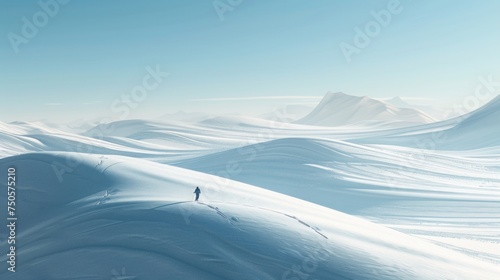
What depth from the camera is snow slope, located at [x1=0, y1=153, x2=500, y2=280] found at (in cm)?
709

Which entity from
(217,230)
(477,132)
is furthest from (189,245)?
(477,132)

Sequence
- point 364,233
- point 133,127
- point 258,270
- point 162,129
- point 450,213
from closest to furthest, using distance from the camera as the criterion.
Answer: point 258,270, point 364,233, point 450,213, point 162,129, point 133,127

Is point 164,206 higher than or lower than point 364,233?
higher

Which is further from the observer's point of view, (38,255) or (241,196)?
(241,196)

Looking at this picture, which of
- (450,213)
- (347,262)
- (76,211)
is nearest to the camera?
(347,262)

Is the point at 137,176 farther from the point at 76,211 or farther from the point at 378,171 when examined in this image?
the point at 378,171

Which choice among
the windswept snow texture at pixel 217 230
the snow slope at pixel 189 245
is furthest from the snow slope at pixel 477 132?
the snow slope at pixel 189 245

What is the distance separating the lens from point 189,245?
7.54m

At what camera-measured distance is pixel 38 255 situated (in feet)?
26.1

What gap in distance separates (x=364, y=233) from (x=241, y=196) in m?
4.76

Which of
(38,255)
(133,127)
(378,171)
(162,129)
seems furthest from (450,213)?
(133,127)

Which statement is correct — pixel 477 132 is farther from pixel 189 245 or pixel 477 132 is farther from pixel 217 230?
pixel 189 245

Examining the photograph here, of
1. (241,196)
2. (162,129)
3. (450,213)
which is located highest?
(162,129)

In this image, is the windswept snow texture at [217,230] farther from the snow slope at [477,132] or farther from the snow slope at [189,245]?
the snow slope at [477,132]
